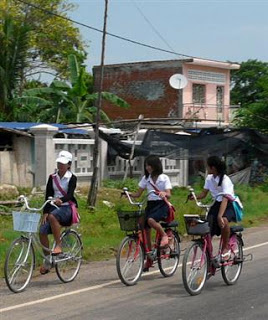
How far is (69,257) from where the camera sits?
9102 mm

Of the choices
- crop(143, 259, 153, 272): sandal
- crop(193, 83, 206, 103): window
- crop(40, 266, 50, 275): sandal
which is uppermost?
crop(193, 83, 206, 103): window

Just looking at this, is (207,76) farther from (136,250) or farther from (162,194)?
(136,250)

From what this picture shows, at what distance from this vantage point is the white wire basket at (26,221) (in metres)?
8.38

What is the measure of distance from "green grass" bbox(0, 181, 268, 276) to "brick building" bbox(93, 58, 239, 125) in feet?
44.6

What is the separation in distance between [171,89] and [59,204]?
1072 inches

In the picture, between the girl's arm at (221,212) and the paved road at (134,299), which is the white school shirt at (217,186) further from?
the paved road at (134,299)

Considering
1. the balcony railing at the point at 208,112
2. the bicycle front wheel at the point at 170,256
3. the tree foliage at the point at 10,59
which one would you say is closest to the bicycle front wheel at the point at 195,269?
the bicycle front wheel at the point at 170,256

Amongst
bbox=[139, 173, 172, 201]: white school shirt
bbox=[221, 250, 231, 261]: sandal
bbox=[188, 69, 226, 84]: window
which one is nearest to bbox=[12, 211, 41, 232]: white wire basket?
bbox=[139, 173, 172, 201]: white school shirt

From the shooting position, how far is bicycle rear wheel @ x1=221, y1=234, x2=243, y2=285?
895cm

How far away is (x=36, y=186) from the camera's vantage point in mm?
17547

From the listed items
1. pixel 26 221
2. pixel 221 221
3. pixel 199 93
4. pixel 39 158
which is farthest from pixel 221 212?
pixel 199 93

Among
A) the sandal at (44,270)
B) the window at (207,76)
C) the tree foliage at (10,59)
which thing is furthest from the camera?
the window at (207,76)

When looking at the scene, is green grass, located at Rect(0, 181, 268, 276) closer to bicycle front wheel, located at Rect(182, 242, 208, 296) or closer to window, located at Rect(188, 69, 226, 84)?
bicycle front wheel, located at Rect(182, 242, 208, 296)

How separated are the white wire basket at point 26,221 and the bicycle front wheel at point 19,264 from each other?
162 millimetres
